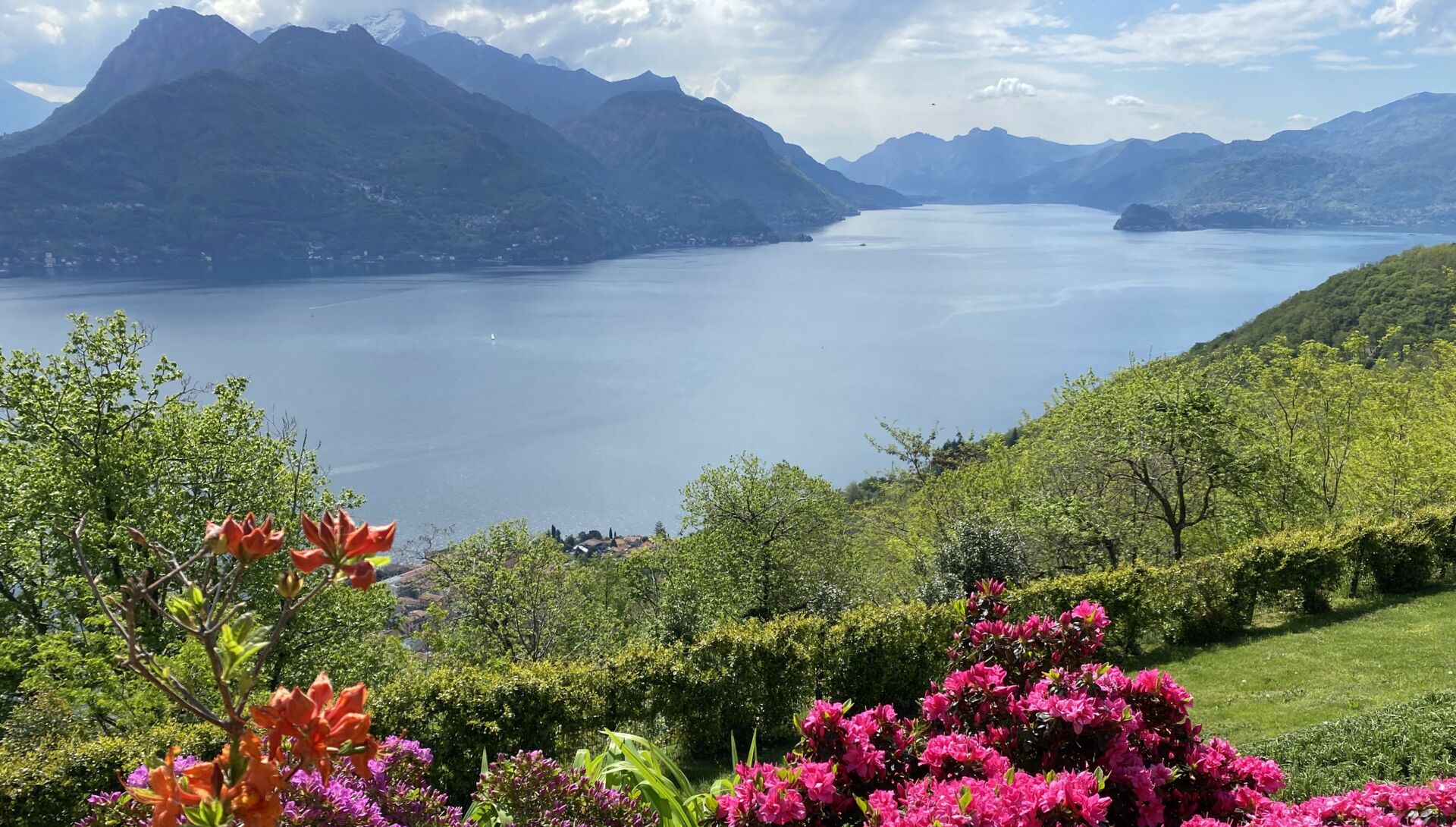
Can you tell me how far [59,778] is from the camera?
249 inches

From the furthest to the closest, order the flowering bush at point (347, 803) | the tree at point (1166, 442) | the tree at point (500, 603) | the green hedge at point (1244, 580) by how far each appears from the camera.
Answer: the tree at point (500, 603), the tree at point (1166, 442), the green hedge at point (1244, 580), the flowering bush at point (347, 803)

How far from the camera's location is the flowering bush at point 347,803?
2.48 m

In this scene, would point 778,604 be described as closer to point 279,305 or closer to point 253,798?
point 253,798

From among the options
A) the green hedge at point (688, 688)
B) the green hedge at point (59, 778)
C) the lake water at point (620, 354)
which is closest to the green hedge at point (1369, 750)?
the green hedge at point (688, 688)

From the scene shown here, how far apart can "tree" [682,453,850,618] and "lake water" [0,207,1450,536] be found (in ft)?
86.7

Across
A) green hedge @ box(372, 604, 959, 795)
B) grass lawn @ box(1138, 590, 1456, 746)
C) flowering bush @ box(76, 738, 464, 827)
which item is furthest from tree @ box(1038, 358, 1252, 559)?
flowering bush @ box(76, 738, 464, 827)

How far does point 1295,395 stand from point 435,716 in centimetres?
1889

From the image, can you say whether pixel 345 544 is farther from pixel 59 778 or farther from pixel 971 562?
pixel 971 562

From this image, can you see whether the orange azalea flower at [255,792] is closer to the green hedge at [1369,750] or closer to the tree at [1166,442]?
the green hedge at [1369,750]

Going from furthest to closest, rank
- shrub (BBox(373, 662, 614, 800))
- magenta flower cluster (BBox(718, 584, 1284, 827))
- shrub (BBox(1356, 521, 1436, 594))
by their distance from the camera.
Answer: shrub (BBox(1356, 521, 1436, 594)) → shrub (BBox(373, 662, 614, 800)) → magenta flower cluster (BBox(718, 584, 1284, 827))

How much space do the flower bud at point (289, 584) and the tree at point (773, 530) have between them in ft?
50.4

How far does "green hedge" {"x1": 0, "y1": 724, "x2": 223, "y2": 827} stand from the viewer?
621 centimetres

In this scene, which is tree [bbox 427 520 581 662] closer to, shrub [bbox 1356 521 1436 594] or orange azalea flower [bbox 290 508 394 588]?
shrub [bbox 1356 521 1436 594]

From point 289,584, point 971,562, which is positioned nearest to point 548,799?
point 289,584
